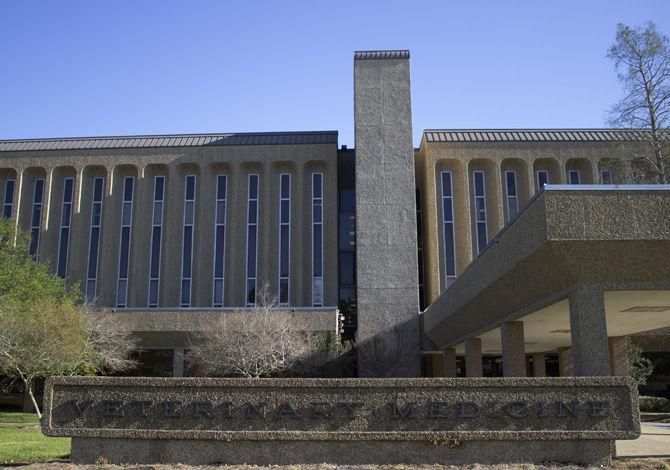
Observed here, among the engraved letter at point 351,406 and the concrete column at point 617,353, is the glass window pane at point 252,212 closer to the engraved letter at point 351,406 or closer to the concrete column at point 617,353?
the concrete column at point 617,353

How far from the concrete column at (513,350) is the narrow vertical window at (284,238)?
79.5 feet

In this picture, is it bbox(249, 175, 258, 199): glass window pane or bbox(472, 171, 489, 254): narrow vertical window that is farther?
bbox(249, 175, 258, 199): glass window pane

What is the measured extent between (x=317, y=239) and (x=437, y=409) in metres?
31.4

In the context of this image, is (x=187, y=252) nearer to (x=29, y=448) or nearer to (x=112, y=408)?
(x=29, y=448)

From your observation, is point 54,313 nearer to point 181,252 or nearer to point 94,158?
point 181,252

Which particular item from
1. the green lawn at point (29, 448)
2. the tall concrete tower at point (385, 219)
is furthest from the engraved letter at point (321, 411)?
the tall concrete tower at point (385, 219)

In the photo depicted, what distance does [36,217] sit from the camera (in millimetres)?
45062

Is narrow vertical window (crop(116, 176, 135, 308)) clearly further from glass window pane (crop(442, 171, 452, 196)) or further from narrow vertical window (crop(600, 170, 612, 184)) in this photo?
narrow vertical window (crop(600, 170, 612, 184))

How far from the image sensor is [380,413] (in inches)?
474

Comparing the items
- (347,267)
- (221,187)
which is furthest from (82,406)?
(221,187)

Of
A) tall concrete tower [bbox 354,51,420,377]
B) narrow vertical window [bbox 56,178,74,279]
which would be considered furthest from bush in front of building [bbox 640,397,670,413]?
narrow vertical window [bbox 56,178,74,279]

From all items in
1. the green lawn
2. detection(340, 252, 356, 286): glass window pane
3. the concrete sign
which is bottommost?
the green lawn

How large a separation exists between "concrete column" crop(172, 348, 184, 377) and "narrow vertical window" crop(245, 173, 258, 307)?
5.11 m

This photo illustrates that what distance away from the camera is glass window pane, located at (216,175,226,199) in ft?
146
